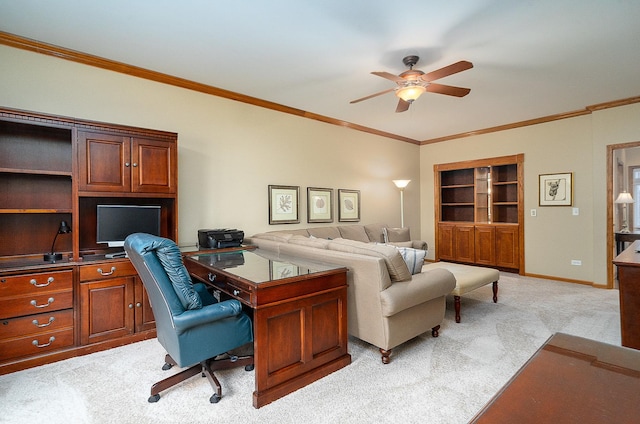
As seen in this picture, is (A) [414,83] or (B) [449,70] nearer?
(B) [449,70]

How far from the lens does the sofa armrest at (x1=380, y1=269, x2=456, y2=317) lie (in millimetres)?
2416

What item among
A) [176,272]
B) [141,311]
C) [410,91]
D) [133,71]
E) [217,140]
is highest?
[133,71]

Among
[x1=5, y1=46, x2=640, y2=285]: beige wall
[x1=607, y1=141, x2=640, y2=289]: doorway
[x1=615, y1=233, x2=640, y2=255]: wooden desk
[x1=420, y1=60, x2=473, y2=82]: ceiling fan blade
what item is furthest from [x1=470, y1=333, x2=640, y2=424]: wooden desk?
[x1=615, y1=233, x2=640, y2=255]: wooden desk

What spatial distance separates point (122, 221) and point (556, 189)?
6.20 m

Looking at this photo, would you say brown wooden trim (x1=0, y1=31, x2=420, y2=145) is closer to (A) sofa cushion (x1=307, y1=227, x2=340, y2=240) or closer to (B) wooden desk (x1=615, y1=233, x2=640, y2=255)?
(A) sofa cushion (x1=307, y1=227, x2=340, y2=240)

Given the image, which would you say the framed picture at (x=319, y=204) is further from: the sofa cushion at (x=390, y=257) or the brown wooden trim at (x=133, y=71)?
the sofa cushion at (x=390, y=257)

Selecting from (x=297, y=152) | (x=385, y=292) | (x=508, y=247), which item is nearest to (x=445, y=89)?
(x=385, y=292)

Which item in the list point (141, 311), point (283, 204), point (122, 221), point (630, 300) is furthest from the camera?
point (283, 204)

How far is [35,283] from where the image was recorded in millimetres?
2471

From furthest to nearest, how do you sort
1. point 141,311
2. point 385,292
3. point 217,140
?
point 217,140 < point 141,311 < point 385,292

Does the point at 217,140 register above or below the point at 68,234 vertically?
above

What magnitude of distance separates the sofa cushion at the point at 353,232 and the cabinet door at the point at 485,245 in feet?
7.91

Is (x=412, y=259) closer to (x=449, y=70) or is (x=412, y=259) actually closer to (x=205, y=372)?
(x=449, y=70)

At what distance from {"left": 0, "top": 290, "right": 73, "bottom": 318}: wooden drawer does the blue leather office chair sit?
1076 mm
